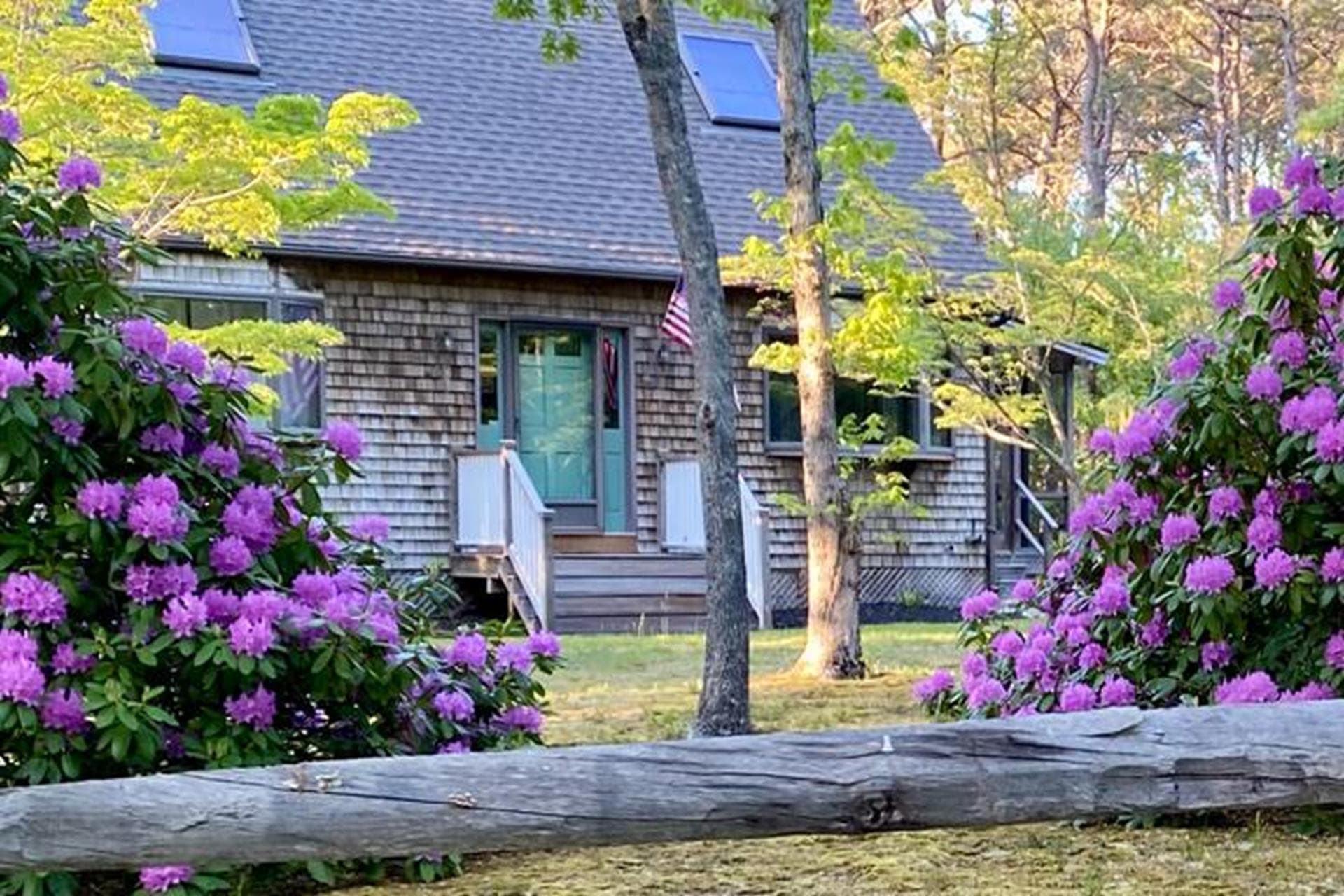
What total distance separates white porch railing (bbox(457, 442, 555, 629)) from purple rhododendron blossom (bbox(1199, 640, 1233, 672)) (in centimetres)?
765

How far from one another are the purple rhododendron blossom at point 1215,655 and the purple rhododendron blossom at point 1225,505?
371mm

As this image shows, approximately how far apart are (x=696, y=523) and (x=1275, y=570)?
9938 millimetres

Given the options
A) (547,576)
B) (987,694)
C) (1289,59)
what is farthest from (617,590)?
(1289,59)

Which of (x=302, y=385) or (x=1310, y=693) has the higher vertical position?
(x=302, y=385)

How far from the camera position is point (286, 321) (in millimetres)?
12930

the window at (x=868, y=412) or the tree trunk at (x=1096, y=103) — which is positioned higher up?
the tree trunk at (x=1096, y=103)

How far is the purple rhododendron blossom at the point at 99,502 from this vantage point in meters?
3.66

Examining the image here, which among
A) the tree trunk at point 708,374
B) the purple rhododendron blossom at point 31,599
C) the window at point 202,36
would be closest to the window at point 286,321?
the window at point 202,36

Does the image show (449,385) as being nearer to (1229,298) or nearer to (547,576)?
(547,576)

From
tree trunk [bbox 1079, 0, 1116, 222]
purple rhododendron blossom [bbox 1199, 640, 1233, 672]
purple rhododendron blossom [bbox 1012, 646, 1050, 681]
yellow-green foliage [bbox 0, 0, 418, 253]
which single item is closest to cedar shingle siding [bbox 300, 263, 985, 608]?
yellow-green foliage [bbox 0, 0, 418, 253]

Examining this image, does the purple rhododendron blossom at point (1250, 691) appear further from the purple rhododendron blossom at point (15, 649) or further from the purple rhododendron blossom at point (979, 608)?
the purple rhododendron blossom at point (15, 649)

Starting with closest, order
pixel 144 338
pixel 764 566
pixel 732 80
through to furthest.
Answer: pixel 144 338, pixel 764 566, pixel 732 80

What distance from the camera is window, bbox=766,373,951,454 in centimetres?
1541

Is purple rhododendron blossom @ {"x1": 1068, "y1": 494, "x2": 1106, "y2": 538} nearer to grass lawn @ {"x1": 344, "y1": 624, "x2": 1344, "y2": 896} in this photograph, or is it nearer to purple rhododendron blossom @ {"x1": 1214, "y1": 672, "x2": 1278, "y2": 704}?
purple rhododendron blossom @ {"x1": 1214, "y1": 672, "x2": 1278, "y2": 704}
